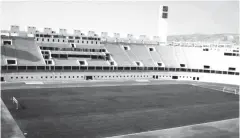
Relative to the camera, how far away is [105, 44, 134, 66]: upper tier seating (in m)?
64.7

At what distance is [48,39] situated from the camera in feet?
212

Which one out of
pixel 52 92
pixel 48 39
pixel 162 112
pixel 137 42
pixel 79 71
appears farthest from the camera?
A: pixel 137 42

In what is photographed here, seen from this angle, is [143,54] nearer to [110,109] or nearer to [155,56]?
[155,56]

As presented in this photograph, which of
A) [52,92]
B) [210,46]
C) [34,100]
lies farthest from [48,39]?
[210,46]

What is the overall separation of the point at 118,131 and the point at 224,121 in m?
13.6

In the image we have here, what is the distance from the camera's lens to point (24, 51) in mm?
58812

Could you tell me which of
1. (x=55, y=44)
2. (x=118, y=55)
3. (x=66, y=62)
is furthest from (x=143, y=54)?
(x=55, y=44)

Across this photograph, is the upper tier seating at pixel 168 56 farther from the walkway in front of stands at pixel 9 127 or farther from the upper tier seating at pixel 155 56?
the walkway in front of stands at pixel 9 127

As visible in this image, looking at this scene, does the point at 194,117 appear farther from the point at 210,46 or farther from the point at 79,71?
the point at 210,46

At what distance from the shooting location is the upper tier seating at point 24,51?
182ft

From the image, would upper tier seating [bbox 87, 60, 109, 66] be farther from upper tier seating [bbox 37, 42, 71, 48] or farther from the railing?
upper tier seating [bbox 37, 42, 71, 48]

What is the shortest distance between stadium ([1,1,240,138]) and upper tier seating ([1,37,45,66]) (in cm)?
21

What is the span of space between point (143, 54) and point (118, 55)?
793 cm

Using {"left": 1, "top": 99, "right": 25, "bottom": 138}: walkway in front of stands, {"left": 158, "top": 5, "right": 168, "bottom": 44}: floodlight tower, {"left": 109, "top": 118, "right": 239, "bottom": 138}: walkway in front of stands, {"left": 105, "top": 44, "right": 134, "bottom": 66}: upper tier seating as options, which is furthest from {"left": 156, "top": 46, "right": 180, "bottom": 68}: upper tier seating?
{"left": 1, "top": 99, "right": 25, "bottom": 138}: walkway in front of stands
